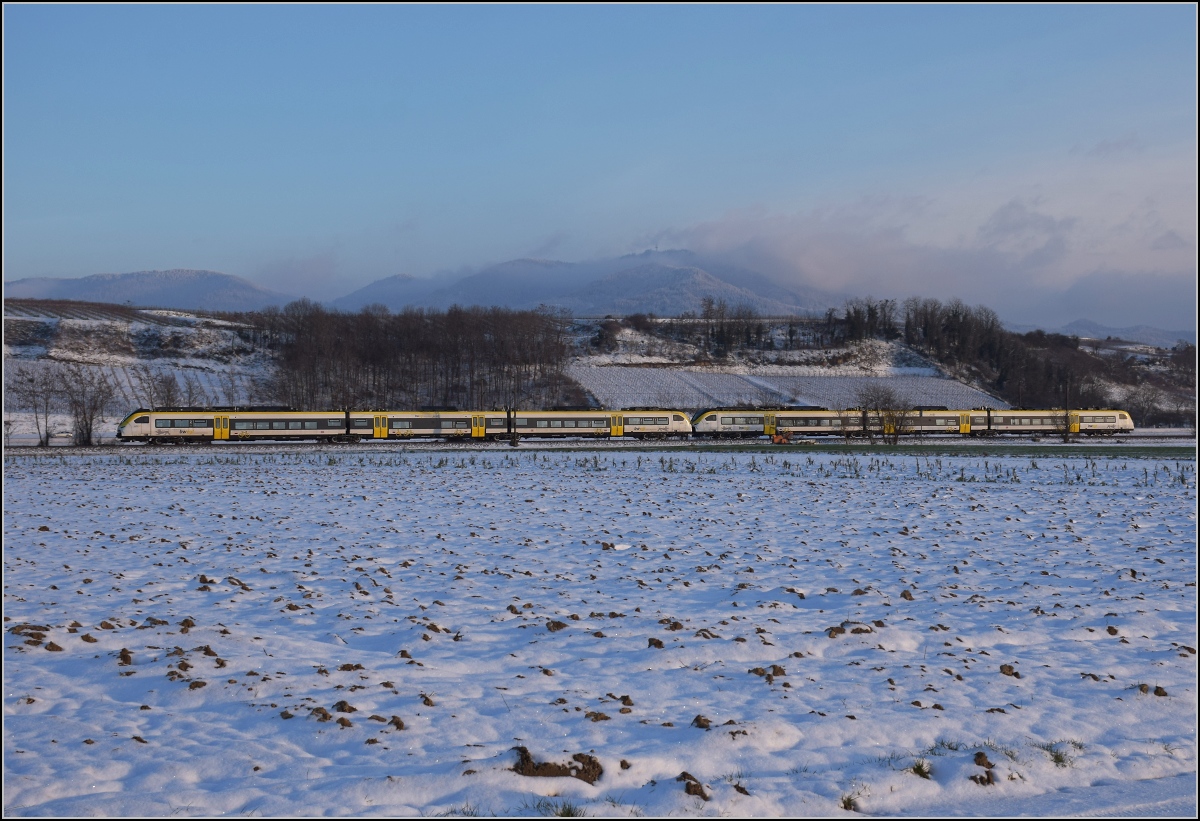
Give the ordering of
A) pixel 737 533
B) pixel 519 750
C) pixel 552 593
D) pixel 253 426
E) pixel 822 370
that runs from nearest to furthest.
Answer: pixel 519 750
pixel 552 593
pixel 737 533
pixel 253 426
pixel 822 370

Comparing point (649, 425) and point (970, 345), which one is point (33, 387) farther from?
point (970, 345)

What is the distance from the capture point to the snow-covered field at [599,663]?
6.76m

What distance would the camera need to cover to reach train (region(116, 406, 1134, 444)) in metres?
58.9

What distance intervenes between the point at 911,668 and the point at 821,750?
8.45 ft

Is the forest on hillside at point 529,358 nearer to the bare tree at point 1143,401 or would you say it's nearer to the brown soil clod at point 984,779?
the bare tree at point 1143,401

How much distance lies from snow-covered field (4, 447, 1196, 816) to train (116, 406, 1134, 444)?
41.5 metres

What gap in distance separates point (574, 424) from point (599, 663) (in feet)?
181

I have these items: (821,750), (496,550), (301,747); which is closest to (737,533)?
(496,550)

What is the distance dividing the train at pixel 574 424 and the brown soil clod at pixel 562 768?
52.9 m

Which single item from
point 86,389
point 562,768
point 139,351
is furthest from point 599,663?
point 139,351

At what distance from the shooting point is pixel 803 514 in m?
20.6

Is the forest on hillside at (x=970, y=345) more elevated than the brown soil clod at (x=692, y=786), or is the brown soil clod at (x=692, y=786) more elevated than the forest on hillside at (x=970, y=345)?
the forest on hillside at (x=970, y=345)

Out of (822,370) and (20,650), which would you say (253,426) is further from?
(822,370)

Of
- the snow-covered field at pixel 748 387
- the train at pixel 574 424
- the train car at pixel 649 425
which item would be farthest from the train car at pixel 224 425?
the snow-covered field at pixel 748 387
